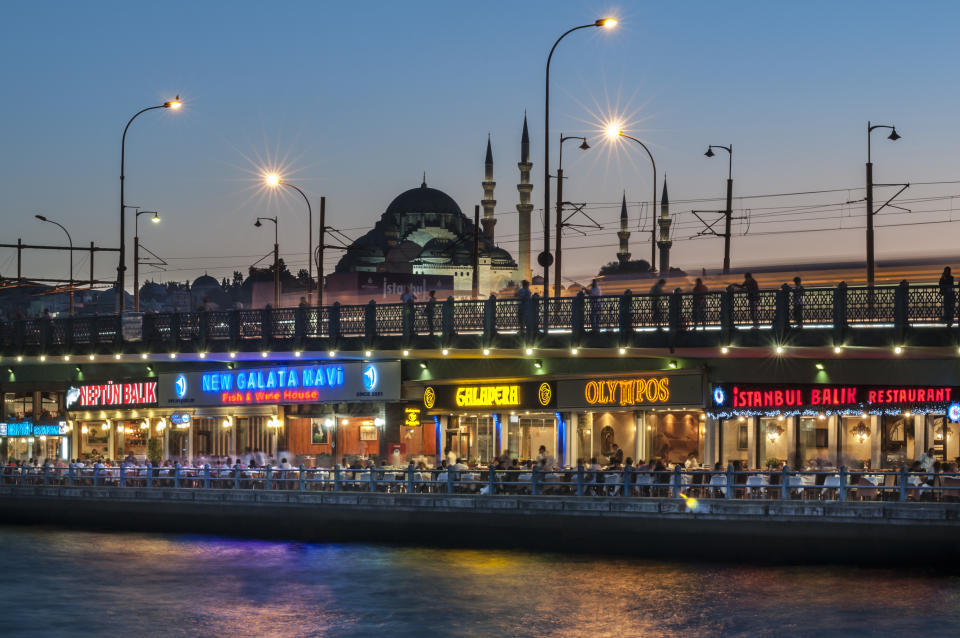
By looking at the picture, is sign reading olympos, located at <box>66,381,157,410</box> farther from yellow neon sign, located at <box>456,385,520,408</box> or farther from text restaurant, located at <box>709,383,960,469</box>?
text restaurant, located at <box>709,383,960,469</box>

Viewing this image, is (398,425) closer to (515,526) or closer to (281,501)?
(281,501)

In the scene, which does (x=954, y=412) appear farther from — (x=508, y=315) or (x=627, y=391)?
(x=508, y=315)

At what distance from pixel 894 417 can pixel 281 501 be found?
17.8m

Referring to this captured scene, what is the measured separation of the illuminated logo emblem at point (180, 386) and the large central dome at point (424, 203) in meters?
111

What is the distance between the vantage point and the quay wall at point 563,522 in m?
30.9

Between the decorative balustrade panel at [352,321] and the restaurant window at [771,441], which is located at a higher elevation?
the decorative balustrade panel at [352,321]

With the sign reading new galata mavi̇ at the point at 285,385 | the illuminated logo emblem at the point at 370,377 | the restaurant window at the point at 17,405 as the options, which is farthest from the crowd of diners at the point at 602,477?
the restaurant window at the point at 17,405

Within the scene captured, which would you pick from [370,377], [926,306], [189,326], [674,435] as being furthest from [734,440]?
[189,326]

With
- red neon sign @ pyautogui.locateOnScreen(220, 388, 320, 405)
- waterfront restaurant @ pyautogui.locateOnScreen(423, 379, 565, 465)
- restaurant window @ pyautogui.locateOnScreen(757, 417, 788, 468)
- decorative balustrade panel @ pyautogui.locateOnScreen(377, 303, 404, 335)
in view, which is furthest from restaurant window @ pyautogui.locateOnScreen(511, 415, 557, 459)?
red neon sign @ pyautogui.locateOnScreen(220, 388, 320, 405)

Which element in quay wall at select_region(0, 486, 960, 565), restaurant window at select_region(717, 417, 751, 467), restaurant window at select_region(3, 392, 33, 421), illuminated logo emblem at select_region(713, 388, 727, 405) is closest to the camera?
quay wall at select_region(0, 486, 960, 565)

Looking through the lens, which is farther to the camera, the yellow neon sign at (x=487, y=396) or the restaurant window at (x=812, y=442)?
the yellow neon sign at (x=487, y=396)

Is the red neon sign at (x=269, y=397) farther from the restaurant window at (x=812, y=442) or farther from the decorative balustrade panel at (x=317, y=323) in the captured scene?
the restaurant window at (x=812, y=442)

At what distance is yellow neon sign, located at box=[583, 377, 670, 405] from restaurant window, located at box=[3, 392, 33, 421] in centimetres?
3483

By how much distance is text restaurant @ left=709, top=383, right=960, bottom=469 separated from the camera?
3891cm
